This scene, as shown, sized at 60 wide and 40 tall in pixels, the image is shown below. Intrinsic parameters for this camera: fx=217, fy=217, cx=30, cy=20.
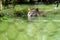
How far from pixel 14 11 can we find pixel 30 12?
563 millimetres

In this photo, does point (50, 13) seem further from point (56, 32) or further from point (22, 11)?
point (56, 32)

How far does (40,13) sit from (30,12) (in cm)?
34

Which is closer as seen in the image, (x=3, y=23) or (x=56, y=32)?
(x=56, y=32)

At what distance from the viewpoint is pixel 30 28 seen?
218 inches

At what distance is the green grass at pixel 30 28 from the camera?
4.91m

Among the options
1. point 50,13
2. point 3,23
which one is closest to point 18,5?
point 50,13

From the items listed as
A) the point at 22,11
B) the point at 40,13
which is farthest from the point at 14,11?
the point at 40,13

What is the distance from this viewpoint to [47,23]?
586 centimetres

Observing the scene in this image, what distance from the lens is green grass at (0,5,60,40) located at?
4914 mm

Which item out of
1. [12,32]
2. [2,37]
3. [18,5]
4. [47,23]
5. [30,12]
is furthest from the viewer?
[18,5]

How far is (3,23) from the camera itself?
19.3 feet

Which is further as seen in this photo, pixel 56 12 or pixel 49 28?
pixel 56 12

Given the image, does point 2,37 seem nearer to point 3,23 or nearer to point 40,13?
point 3,23

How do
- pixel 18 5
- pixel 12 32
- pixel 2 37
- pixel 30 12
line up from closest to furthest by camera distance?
pixel 2 37
pixel 12 32
pixel 30 12
pixel 18 5
